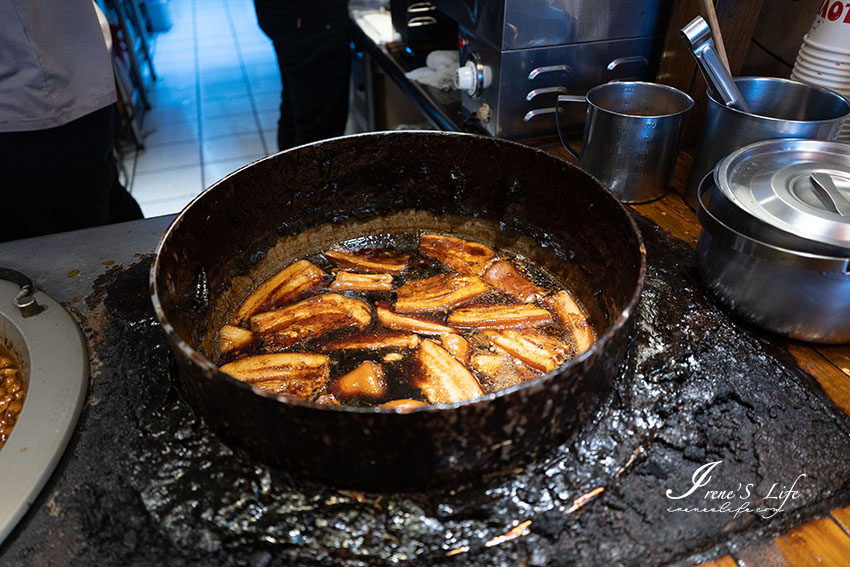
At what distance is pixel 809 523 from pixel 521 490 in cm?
49

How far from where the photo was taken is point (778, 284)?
45.5 inches

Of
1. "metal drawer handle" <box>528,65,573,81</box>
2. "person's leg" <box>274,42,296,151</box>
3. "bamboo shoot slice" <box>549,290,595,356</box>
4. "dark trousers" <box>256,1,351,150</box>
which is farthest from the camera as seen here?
"person's leg" <box>274,42,296,151</box>

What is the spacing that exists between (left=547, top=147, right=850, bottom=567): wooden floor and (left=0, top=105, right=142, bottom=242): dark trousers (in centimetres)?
186

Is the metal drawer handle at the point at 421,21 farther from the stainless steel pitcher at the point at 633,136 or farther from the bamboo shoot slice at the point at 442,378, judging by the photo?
the bamboo shoot slice at the point at 442,378

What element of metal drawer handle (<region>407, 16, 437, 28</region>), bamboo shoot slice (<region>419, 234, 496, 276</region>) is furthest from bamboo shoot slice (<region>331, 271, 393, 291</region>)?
metal drawer handle (<region>407, 16, 437, 28</region>)

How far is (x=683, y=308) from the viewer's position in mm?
1301

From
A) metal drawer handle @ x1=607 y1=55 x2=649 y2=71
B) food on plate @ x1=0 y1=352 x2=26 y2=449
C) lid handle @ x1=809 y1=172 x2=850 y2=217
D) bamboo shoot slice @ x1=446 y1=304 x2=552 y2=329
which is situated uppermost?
metal drawer handle @ x1=607 y1=55 x2=649 y2=71

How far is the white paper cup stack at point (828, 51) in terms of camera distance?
4.90 feet

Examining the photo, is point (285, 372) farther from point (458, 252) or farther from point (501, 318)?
point (458, 252)

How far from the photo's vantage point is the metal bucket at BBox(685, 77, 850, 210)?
1395mm

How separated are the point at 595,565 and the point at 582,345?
1.71 feet

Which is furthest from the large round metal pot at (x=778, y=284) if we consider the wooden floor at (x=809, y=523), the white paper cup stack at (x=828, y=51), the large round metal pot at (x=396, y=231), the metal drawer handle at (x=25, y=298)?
the metal drawer handle at (x=25, y=298)

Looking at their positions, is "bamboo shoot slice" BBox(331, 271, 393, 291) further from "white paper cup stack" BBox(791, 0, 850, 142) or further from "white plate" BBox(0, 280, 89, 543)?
"white paper cup stack" BBox(791, 0, 850, 142)

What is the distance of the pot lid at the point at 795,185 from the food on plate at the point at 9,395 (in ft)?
5.22
